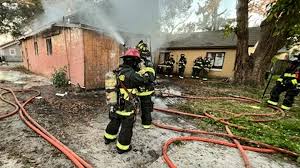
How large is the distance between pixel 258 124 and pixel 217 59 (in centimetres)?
1059

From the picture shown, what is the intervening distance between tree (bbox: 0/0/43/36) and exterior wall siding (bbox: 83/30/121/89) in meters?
12.6

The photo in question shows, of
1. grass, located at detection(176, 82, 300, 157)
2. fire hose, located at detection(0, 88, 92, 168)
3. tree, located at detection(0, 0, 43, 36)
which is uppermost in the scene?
tree, located at detection(0, 0, 43, 36)

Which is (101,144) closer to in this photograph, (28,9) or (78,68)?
(78,68)

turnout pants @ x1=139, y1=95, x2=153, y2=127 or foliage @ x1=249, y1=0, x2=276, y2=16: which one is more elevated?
foliage @ x1=249, y1=0, x2=276, y2=16

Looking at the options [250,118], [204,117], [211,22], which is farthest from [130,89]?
[211,22]

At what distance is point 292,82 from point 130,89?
18.2ft

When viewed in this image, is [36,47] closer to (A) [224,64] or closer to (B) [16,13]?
(B) [16,13]

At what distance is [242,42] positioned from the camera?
1070 centimetres

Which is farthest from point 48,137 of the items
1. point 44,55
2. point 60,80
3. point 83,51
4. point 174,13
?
point 174,13

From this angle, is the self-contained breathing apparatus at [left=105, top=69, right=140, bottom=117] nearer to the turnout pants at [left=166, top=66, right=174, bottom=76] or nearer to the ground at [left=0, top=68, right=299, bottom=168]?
the ground at [left=0, top=68, right=299, bottom=168]

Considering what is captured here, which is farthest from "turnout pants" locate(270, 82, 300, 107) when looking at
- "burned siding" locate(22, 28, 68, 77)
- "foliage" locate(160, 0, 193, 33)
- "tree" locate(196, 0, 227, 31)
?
"tree" locate(196, 0, 227, 31)

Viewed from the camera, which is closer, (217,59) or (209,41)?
(217,59)

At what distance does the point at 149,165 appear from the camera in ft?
10.0

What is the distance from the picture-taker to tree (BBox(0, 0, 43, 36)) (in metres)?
16.6
